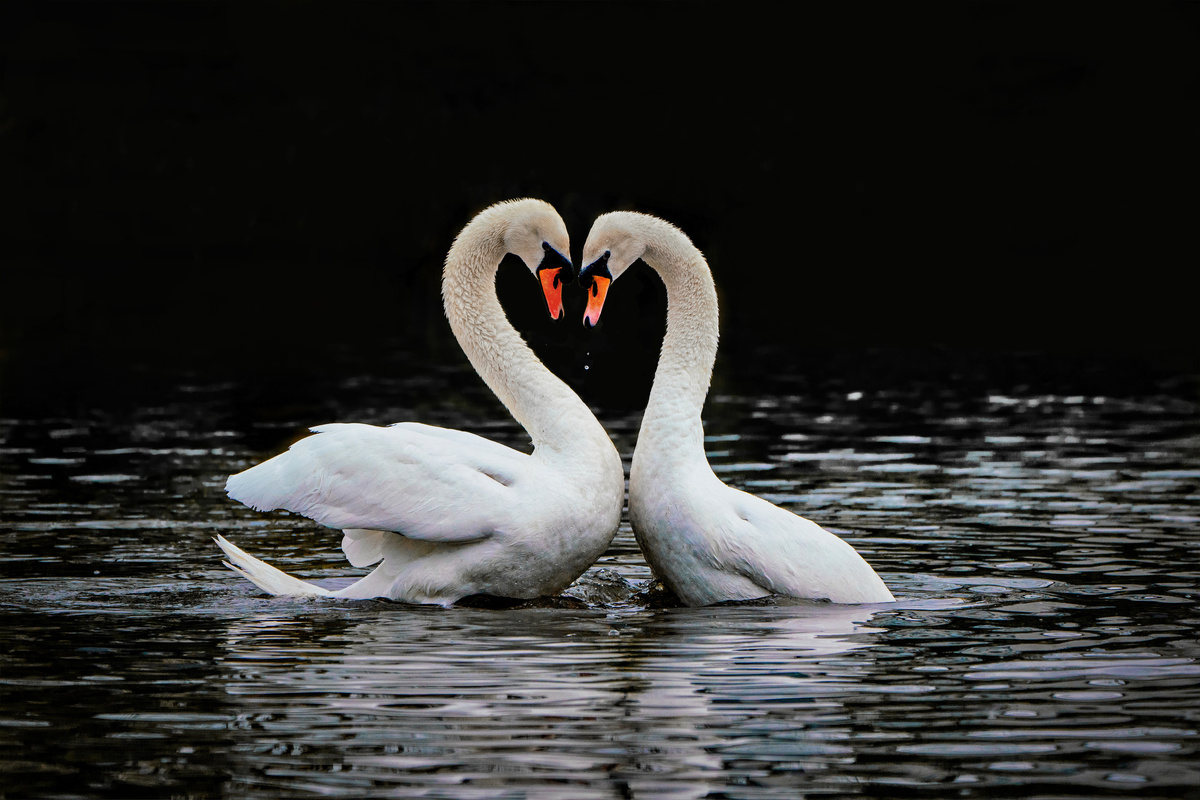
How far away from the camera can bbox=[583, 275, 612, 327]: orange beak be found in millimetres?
9883

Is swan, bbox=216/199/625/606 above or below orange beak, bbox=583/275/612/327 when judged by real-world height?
below

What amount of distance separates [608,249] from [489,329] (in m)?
0.87

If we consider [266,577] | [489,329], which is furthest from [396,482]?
[489,329]

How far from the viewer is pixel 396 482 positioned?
9.44 m

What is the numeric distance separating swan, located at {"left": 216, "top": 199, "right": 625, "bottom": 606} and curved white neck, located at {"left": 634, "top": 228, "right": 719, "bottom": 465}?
1.07 feet

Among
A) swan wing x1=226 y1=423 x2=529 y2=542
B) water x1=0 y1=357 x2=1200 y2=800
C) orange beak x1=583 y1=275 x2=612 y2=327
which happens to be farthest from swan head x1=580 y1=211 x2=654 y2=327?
water x1=0 y1=357 x2=1200 y2=800

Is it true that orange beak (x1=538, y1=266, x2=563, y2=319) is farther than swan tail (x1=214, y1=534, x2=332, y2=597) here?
Yes

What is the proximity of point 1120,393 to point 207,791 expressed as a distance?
61.1 ft

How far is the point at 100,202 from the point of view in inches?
2884

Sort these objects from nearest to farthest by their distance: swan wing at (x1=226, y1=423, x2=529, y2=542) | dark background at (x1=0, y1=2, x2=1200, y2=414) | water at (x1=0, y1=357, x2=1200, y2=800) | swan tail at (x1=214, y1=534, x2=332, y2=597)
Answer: water at (x1=0, y1=357, x2=1200, y2=800) < swan wing at (x1=226, y1=423, x2=529, y2=542) < swan tail at (x1=214, y1=534, x2=332, y2=597) < dark background at (x1=0, y1=2, x2=1200, y2=414)

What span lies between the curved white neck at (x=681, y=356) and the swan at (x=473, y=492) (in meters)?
0.32

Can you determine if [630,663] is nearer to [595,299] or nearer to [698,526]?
[698,526]

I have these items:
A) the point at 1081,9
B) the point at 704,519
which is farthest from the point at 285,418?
the point at 1081,9

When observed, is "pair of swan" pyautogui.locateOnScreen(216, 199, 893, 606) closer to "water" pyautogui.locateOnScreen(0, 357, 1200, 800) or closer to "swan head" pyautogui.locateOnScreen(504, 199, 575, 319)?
"swan head" pyautogui.locateOnScreen(504, 199, 575, 319)
